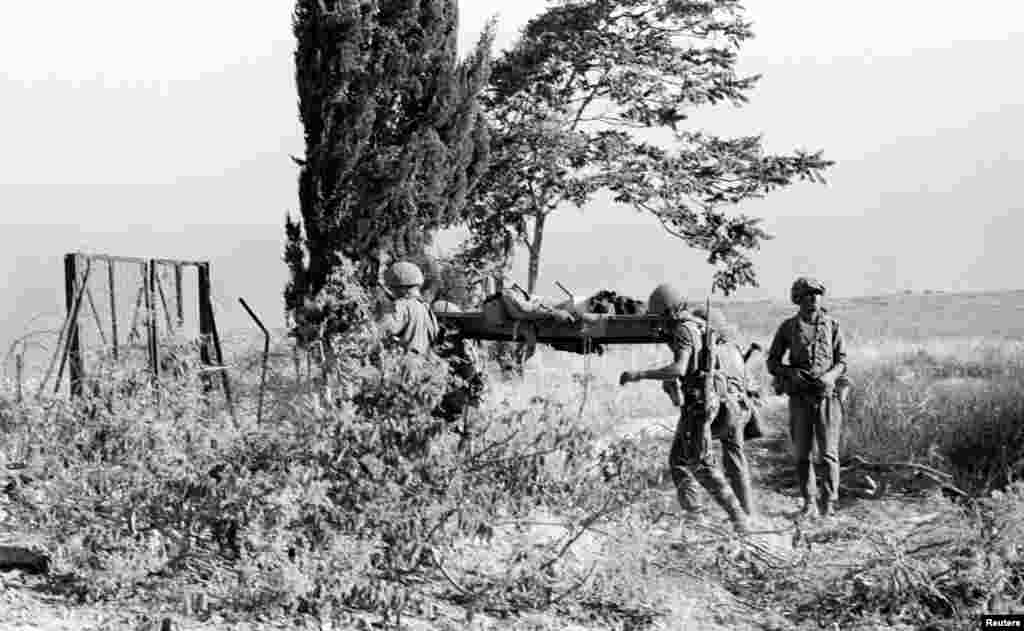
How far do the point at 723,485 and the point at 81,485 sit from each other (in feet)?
11.5

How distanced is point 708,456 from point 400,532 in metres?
2.32

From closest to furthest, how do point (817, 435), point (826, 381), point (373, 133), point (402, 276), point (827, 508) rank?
point (402, 276), point (826, 381), point (817, 435), point (827, 508), point (373, 133)

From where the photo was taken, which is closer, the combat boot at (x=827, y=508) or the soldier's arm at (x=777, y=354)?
the soldier's arm at (x=777, y=354)

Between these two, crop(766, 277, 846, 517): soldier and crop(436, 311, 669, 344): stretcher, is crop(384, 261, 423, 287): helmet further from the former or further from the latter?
crop(766, 277, 846, 517): soldier

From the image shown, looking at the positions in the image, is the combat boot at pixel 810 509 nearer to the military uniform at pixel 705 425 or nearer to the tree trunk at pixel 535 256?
the military uniform at pixel 705 425

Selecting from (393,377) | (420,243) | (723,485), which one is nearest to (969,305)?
(420,243)

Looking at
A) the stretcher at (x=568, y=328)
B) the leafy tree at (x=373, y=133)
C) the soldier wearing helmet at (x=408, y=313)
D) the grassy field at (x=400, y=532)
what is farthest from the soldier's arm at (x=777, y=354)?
the leafy tree at (x=373, y=133)

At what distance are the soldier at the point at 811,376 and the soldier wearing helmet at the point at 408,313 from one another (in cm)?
248

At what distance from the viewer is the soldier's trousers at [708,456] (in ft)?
21.6

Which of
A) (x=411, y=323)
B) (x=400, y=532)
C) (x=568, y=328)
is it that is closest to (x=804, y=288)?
(x=568, y=328)

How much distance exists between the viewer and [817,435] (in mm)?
7727

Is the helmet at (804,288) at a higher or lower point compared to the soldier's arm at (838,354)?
higher

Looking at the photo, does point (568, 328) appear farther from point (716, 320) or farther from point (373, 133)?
point (373, 133)

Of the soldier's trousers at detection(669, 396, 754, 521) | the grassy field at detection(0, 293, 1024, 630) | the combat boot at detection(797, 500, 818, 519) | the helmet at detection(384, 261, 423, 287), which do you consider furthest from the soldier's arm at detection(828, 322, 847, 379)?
the helmet at detection(384, 261, 423, 287)
